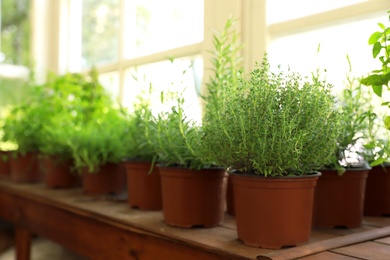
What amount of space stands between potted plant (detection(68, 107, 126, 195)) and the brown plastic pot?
0.23 m

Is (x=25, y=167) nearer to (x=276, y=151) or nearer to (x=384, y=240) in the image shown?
(x=276, y=151)

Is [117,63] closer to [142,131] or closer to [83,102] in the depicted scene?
[83,102]

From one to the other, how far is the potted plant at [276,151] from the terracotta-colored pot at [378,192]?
294mm

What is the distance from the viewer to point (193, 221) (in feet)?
3.32

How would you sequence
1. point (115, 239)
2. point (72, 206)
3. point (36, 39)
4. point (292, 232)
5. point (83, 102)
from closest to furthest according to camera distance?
point (292, 232)
point (115, 239)
point (72, 206)
point (83, 102)
point (36, 39)

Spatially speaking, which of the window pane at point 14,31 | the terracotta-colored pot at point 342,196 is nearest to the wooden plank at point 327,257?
the terracotta-colored pot at point 342,196

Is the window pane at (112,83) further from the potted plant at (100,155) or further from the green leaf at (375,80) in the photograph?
the green leaf at (375,80)

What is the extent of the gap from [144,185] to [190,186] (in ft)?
0.79

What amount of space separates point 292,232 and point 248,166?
147 millimetres

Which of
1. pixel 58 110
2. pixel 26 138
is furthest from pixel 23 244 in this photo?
pixel 58 110

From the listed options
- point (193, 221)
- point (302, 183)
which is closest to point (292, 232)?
point (302, 183)

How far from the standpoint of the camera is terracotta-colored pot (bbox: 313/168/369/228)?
3.23ft

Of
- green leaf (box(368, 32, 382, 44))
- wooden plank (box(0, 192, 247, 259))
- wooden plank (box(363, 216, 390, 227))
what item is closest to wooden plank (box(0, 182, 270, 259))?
wooden plank (box(0, 192, 247, 259))

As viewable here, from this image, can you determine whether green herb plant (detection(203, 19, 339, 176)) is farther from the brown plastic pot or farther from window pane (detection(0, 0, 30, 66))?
window pane (detection(0, 0, 30, 66))
